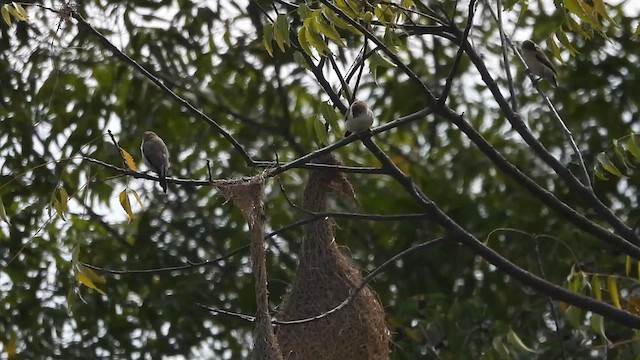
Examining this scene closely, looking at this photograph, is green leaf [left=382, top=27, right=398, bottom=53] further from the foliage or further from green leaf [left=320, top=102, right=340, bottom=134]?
the foliage

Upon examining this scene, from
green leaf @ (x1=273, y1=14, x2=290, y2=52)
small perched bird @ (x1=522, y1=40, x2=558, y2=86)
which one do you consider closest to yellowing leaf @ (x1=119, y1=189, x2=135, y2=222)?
green leaf @ (x1=273, y1=14, x2=290, y2=52)

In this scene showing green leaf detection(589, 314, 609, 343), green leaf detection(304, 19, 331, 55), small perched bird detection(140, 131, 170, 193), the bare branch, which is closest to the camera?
green leaf detection(304, 19, 331, 55)

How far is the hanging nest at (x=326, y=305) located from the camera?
4.39 meters

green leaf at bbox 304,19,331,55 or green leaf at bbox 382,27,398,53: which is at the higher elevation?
green leaf at bbox 382,27,398,53

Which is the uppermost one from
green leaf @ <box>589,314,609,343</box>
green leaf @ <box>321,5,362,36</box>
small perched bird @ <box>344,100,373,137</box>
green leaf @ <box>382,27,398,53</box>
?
small perched bird @ <box>344,100,373,137</box>

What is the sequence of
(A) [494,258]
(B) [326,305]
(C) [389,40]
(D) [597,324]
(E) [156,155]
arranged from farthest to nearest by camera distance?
(E) [156,155] < (B) [326,305] < (A) [494,258] < (D) [597,324] < (C) [389,40]

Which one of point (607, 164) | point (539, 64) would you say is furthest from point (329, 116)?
point (539, 64)

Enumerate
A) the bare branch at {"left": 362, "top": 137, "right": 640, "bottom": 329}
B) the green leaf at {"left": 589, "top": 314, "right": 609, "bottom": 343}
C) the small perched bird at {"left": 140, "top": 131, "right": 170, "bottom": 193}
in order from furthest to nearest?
1. the small perched bird at {"left": 140, "top": 131, "right": 170, "bottom": 193}
2. the bare branch at {"left": 362, "top": 137, "right": 640, "bottom": 329}
3. the green leaf at {"left": 589, "top": 314, "right": 609, "bottom": 343}

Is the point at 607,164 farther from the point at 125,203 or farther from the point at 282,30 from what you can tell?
the point at 125,203

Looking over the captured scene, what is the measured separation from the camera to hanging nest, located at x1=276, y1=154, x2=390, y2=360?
439cm

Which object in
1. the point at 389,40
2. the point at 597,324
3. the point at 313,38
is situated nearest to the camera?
the point at 313,38

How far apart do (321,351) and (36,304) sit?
2.96 m

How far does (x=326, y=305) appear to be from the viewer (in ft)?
15.0

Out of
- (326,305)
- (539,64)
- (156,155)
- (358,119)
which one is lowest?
(326,305)
